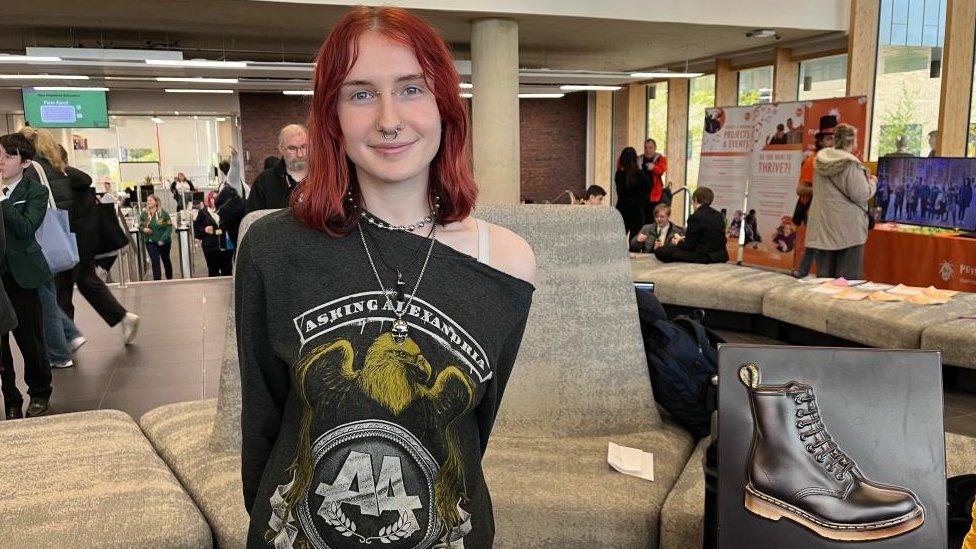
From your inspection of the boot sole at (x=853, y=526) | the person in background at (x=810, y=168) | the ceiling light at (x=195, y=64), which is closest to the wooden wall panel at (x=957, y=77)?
the person in background at (x=810, y=168)

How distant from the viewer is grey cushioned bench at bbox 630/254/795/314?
6.29m

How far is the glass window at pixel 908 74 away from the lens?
1016 centimetres

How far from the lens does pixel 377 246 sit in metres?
1.20

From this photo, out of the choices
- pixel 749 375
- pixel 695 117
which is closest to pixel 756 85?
pixel 695 117

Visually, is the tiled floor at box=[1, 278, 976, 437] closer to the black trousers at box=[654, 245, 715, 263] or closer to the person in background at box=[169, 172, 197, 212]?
the black trousers at box=[654, 245, 715, 263]

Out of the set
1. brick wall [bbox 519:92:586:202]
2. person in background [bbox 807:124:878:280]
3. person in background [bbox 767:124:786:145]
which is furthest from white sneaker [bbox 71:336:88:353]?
brick wall [bbox 519:92:586:202]

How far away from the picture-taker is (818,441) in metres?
1.61

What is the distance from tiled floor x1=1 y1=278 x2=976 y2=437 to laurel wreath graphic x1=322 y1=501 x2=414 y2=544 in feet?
12.1

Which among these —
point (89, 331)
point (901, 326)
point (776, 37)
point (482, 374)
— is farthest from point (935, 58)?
point (482, 374)

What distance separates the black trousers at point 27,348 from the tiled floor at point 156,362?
182 mm

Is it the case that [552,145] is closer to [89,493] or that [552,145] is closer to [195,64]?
[195,64]

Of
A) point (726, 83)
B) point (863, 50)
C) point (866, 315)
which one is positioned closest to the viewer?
point (866, 315)

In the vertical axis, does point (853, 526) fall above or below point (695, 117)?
below

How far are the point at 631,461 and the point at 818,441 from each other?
867mm
